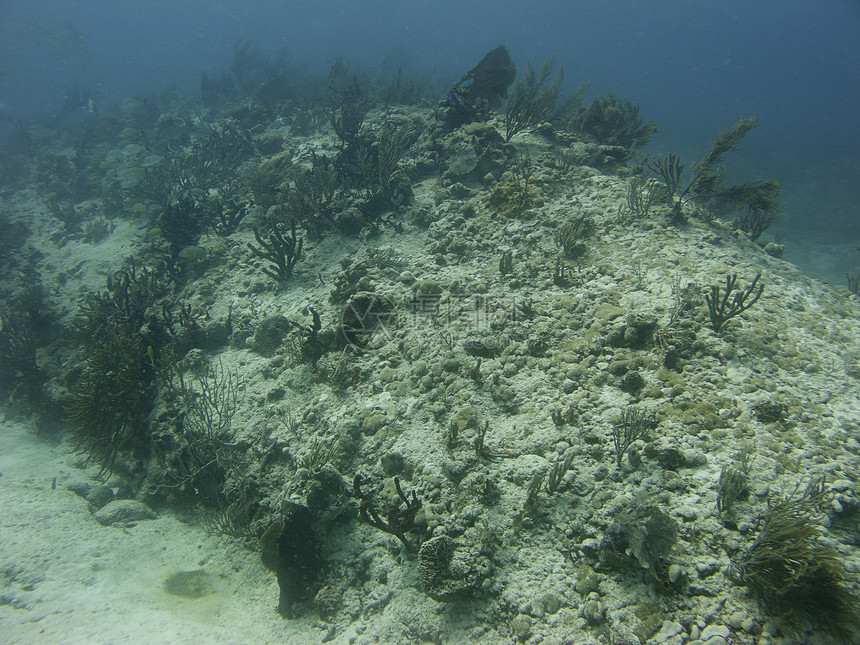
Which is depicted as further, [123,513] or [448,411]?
[123,513]

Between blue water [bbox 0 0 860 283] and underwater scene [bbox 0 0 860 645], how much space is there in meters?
9.53

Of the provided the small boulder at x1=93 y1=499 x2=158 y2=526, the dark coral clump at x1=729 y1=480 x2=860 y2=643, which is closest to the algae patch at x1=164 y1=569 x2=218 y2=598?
the small boulder at x1=93 y1=499 x2=158 y2=526

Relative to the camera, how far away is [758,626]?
1954mm

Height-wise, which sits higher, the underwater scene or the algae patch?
the underwater scene

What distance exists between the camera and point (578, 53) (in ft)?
311

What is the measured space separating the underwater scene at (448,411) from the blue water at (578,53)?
9530 mm

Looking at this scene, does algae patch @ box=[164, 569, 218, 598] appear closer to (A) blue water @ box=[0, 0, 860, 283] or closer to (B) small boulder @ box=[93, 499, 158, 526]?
(B) small boulder @ box=[93, 499, 158, 526]

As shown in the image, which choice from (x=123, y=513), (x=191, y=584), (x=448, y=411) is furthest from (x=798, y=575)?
(x=123, y=513)

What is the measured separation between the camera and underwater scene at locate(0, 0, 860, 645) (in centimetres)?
244

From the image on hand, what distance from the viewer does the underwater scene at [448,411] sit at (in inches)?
96.0

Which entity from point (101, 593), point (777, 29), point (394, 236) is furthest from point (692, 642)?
point (777, 29)

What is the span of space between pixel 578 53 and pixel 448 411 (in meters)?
122

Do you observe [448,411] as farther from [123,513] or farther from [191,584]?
[123,513]

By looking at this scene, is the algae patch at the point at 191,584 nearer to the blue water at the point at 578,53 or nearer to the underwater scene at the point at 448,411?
the underwater scene at the point at 448,411
